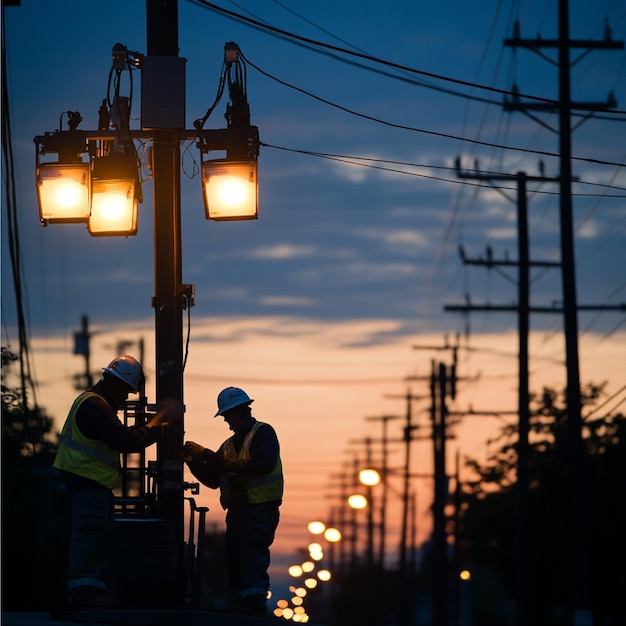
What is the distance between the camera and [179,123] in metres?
12.5

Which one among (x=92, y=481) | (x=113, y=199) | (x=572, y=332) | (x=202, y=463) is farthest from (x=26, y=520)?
(x=92, y=481)

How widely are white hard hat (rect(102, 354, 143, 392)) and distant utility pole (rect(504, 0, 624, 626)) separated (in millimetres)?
14306

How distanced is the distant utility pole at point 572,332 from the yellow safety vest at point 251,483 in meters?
13.4

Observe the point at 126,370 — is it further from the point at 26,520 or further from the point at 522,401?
the point at 26,520

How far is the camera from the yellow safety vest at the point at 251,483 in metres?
12.3

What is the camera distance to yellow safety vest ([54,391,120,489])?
441 inches

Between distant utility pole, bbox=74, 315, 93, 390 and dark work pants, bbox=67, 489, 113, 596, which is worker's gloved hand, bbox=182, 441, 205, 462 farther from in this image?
distant utility pole, bbox=74, 315, 93, 390

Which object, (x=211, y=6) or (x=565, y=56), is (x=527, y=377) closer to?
(x=565, y=56)

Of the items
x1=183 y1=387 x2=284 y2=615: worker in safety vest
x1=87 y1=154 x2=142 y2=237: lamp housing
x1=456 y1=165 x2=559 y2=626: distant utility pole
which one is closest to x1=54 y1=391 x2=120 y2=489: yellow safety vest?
x1=183 y1=387 x2=284 y2=615: worker in safety vest

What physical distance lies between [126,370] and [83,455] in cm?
75

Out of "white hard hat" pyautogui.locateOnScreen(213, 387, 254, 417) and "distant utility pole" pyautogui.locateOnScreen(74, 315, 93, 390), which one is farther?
"distant utility pole" pyautogui.locateOnScreen(74, 315, 93, 390)

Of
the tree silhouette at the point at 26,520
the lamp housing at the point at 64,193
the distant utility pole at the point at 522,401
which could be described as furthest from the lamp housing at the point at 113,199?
the distant utility pole at the point at 522,401

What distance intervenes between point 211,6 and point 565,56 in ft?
47.6

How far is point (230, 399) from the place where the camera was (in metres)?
12.4
